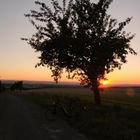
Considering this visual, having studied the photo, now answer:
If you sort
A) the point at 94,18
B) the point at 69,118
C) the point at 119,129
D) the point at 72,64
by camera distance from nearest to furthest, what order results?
the point at 119,129
the point at 69,118
the point at 94,18
the point at 72,64

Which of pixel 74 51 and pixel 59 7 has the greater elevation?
pixel 59 7

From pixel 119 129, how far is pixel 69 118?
Answer: 6.50m

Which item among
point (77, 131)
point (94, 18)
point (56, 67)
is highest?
point (94, 18)

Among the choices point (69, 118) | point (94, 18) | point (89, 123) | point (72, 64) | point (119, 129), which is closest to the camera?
point (119, 129)

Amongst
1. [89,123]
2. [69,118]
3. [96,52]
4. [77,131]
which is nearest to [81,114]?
[69,118]

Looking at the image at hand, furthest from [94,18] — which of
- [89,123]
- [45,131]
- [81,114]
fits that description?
[45,131]

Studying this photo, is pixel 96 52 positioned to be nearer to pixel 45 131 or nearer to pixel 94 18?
pixel 94 18

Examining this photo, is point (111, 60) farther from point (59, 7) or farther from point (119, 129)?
point (119, 129)

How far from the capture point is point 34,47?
115 feet

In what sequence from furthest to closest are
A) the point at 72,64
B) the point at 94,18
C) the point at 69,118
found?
the point at 72,64, the point at 94,18, the point at 69,118

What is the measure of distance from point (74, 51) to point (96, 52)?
225 centimetres

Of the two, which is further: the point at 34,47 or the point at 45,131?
the point at 34,47

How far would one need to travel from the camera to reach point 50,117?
22750 millimetres

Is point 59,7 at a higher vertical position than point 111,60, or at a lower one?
higher
